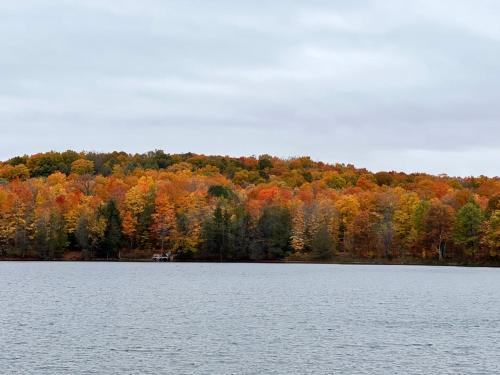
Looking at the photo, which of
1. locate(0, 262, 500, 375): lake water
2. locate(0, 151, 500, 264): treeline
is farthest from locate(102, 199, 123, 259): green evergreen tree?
locate(0, 262, 500, 375): lake water

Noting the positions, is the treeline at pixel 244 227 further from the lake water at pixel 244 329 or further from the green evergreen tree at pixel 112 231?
the lake water at pixel 244 329

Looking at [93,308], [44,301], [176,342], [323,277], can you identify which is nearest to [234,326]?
[176,342]

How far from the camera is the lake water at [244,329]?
37625mm

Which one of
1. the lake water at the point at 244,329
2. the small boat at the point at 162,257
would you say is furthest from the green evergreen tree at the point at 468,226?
the lake water at the point at 244,329

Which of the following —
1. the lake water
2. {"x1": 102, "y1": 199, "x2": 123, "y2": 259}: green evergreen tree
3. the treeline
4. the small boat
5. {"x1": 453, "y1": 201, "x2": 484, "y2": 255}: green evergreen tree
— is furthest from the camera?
the small boat

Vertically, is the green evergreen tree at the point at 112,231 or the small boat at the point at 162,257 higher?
the green evergreen tree at the point at 112,231

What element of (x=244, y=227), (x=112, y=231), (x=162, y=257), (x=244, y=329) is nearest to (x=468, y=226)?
(x=244, y=227)

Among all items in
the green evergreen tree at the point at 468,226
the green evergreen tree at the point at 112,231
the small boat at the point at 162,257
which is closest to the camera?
the green evergreen tree at the point at 468,226

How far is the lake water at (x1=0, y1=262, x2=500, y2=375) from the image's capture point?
37.6m

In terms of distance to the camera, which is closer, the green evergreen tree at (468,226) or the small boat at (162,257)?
the green evergreen tree at (468,226)

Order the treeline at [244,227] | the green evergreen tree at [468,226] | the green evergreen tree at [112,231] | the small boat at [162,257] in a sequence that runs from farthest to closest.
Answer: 1. the small boat at [162,257]
2. the green evergreen tree at [112,231]
3. the treeline at [244,227]
4. the green evergreen tree at [468,226]

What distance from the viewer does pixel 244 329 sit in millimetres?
49094

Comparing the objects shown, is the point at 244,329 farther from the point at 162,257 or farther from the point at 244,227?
the point at 162,257

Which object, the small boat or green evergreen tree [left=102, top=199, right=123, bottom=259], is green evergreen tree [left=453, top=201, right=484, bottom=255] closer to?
the small boat
